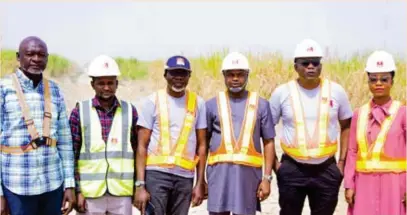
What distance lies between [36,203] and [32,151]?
42 centimetres

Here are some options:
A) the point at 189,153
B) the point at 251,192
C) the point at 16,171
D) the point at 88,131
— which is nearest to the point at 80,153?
the point at 88,131

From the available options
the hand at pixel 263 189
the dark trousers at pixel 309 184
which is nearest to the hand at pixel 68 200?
the hand at pixel 263 189

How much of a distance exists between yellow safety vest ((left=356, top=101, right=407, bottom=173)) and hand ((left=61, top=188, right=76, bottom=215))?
234 cm

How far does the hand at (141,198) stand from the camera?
5.75 m

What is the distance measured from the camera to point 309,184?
237 inches

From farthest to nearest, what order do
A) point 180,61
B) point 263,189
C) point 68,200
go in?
point 263,189 → point 180,61 → point 68,200

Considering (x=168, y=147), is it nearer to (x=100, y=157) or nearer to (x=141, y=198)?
(x=141, y=198)

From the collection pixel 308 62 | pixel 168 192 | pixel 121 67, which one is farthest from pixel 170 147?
pixel 121 67

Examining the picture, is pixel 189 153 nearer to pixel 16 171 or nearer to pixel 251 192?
pixel 251 192

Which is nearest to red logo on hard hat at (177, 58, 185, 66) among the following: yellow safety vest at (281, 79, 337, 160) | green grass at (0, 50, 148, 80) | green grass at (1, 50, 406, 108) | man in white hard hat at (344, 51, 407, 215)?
yellow safety vest at (281, 79, 337, 160)

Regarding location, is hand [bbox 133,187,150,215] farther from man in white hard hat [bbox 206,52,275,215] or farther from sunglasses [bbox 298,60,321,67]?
sunglasses [bbox 298,60,321,67]

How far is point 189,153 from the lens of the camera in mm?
5879

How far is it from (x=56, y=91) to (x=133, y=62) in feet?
52.1

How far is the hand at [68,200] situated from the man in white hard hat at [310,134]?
1.77 meters
